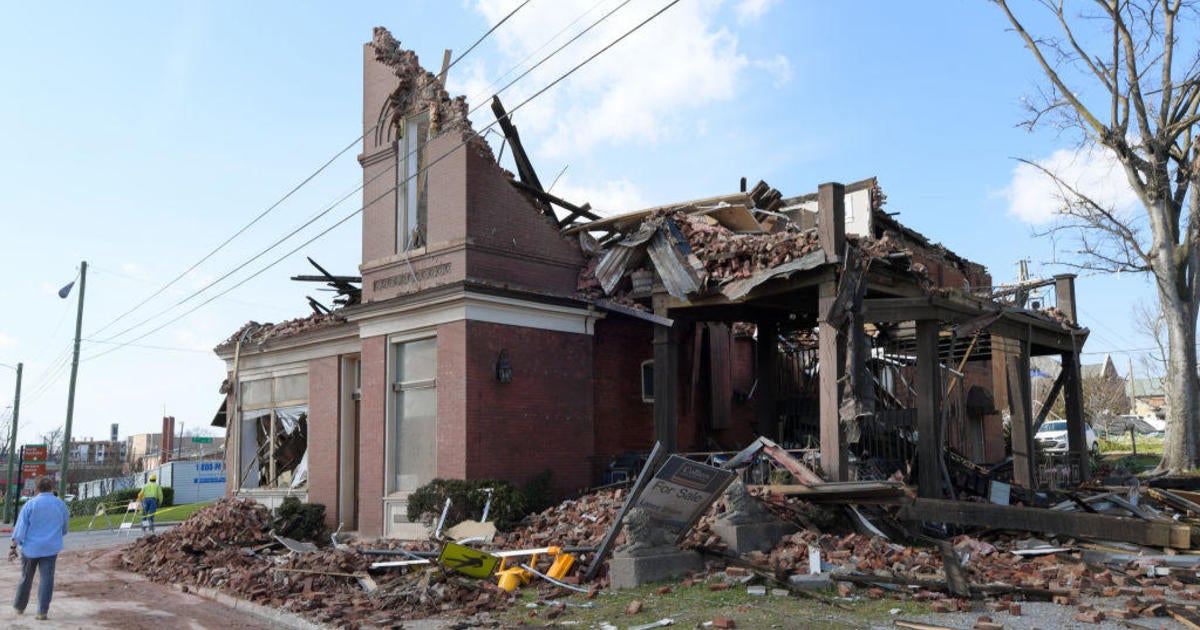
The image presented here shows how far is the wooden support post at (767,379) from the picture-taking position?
18516 millimetres

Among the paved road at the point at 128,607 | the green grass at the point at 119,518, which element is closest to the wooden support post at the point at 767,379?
the paved road at the point at 128,607

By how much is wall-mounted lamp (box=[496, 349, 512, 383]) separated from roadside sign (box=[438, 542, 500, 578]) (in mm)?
4717

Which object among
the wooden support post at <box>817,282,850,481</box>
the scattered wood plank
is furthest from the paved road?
the wooden support post at <box>817,282,850,481</box>

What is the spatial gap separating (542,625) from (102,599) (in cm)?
735

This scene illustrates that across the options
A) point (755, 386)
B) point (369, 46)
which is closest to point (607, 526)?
point (755, 386)

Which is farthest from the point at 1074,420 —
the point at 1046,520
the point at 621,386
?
the point at 621,386

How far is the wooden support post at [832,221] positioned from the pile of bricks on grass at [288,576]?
6.85 meters

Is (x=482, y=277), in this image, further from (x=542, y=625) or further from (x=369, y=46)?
(x=542, y=625)

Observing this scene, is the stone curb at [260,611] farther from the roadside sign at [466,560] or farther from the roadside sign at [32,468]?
the roadside sign at [32,468]

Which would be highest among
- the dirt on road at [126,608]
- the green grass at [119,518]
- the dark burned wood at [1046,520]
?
the dark burned wood at [1046,520]

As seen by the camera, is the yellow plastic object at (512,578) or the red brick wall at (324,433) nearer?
the yellow plastic object at (512,578)

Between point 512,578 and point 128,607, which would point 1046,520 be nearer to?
point 512,578

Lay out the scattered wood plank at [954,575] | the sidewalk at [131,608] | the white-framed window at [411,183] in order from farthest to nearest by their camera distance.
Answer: the white-framed window at [411,183] < the sidewalk at [131,608] < the scattered wood plank at [954,575]

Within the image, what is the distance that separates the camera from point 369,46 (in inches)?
731
